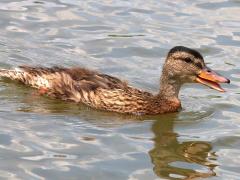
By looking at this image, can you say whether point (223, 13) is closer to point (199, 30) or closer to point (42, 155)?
point (199, 30)

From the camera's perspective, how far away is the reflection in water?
9523mm

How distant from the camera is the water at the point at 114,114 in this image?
962cm

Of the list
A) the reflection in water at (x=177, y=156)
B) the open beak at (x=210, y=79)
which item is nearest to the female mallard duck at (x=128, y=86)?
the open beak at (x=210, y=79)

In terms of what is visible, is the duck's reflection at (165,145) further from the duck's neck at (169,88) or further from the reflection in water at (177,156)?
the duck's neck at (169,88)

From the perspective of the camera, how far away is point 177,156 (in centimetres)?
1014

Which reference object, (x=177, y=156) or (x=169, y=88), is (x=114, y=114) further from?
(x=177, y=156)

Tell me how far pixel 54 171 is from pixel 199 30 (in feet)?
23.6

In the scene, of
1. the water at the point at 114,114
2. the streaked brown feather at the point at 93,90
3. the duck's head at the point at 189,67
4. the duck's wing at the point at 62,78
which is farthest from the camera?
the duck's wing at the point at 62,78

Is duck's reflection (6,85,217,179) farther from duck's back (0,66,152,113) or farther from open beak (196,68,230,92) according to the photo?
open beak (196,68,230,92)

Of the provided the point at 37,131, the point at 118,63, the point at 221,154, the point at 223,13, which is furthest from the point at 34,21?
the point at 221,154

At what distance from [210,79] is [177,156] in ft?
6.31

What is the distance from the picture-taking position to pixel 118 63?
13.9 meters

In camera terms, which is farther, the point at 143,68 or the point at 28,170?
the point at 143,68

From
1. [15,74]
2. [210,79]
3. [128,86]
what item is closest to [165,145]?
[210,79]
